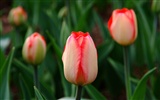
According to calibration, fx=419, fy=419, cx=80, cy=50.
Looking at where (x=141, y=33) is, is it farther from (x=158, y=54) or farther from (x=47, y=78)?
(x=47, y=78)

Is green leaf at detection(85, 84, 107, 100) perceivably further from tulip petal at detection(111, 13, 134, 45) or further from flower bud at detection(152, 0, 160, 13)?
flower bud at detection(152, 0, 160, 13)

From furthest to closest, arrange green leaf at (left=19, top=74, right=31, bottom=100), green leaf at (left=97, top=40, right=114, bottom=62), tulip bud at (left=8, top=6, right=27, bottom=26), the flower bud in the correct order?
1. tulip bud at (left=8, top=6, right=27, bottom=26)
2. green leaf at (left=97, top=40, right=114, bottom=62)
3. the flower bud
4. green leaf at (left=19, top=74, right=31, bottom=100)

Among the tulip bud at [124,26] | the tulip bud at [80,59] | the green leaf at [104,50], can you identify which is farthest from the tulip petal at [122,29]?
the green leaf at [104,50]

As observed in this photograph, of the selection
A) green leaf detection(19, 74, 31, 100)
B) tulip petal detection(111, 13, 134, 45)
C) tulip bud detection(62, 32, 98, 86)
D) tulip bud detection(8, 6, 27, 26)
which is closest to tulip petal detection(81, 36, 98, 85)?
tulip bud detection(62, 32, 98, 86)

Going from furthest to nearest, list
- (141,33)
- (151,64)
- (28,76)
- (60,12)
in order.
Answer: (60,12)
(141,33)
(151,64)
(28,76)

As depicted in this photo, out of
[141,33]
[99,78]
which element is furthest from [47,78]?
[141,33]
